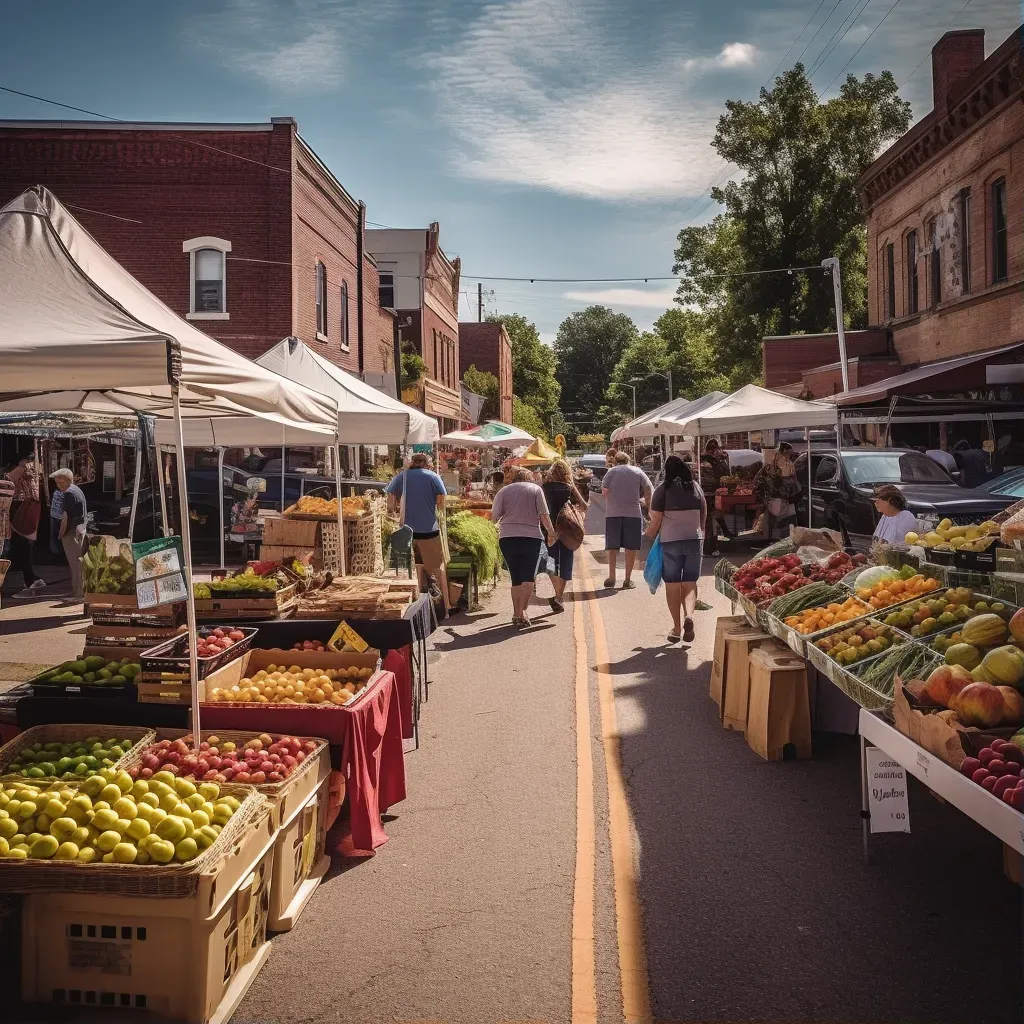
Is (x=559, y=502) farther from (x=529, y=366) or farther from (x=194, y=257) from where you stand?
(x=529, y=366)

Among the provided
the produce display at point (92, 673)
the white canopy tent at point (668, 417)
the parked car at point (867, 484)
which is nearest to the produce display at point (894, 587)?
the produce display at point (92, 673)

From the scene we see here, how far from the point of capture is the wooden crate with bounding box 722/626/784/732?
24.7 feet

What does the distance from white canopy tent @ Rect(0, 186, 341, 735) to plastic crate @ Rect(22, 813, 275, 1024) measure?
146cm

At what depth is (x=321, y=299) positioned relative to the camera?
27984 mm

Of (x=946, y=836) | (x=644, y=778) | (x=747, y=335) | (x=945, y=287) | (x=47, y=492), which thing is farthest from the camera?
(x=747, y=335)

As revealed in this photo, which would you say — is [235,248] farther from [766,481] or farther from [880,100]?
[880,100]

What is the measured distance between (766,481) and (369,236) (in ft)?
108

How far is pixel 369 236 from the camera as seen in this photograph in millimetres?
47250

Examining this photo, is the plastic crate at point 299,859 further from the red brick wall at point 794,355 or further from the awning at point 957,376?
the red brick wall at point 794,355

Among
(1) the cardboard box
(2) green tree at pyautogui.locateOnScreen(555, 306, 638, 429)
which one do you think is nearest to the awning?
(1) the cardboard box

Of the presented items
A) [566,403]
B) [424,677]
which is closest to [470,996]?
[424,677]

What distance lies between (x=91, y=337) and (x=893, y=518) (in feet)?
26.5

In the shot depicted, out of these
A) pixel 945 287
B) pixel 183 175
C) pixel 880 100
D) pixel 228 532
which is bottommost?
pixel 228 532

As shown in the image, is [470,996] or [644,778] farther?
[644,778]
